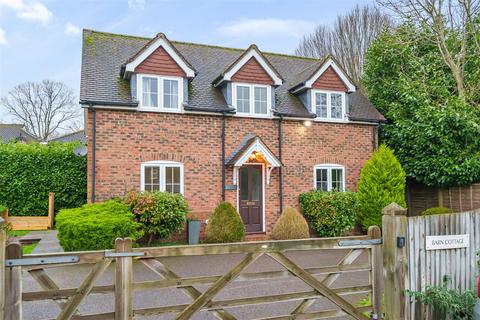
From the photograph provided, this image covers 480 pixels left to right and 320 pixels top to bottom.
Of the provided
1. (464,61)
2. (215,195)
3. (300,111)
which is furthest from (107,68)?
(464,61)

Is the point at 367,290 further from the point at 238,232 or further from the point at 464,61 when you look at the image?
the point at 464,61

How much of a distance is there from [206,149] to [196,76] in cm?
341

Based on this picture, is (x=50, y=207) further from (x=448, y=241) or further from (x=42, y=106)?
(x=42, y=106)

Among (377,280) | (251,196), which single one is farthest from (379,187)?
(377,280)

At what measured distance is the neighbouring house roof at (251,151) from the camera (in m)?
13.1

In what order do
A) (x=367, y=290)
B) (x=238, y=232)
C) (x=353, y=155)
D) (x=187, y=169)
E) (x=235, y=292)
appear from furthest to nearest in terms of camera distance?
1. (x=353, y=155)
2. (x=187, y=169)
3. (x=238, y=232)
4. (x=235, y=292)
5. (x=367, y=290)

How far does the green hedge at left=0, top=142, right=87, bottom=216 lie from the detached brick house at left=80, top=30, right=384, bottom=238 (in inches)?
187

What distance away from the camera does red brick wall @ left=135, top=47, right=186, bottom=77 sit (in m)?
12.6

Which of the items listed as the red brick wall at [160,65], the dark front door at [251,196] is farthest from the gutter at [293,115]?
the red brick wall at [160,65]

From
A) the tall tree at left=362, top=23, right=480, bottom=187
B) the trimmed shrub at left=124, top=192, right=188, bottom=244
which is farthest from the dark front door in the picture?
the tall tree at left=362, top=23, right=480, bottom=187

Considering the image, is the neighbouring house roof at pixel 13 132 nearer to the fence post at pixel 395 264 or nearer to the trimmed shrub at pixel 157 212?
the trimmed shrub at pixel 157 212

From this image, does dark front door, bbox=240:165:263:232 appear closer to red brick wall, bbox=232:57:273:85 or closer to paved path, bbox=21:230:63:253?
red brick wall, bbox=232:57:273:85

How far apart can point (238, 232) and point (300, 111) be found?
5.81m

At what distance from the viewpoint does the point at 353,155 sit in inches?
610
